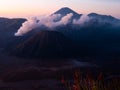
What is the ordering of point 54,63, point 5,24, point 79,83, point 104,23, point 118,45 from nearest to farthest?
point 79,83, point 54,63, point 118,45, point 5,24, point 104,23

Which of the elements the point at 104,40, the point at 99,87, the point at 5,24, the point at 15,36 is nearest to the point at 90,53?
the point at 15,36

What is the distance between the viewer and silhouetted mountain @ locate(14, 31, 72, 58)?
64625 mm

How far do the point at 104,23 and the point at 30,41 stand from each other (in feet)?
153

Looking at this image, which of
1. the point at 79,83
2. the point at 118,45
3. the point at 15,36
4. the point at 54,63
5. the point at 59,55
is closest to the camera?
the point at 79,83

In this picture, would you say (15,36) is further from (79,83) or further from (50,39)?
(79,83)

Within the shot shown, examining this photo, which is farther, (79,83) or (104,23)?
(104,23)

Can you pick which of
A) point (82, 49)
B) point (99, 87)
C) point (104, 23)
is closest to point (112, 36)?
point (104, 23)

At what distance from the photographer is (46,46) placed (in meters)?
67.4

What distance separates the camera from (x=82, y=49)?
76.2 m

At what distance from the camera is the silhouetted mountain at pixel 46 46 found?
64625 mm

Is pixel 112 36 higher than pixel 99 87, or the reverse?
pixel 99 87

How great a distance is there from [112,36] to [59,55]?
111 feet

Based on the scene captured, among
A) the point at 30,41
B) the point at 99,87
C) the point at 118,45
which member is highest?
the point at 99,87

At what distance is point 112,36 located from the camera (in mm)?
98312
